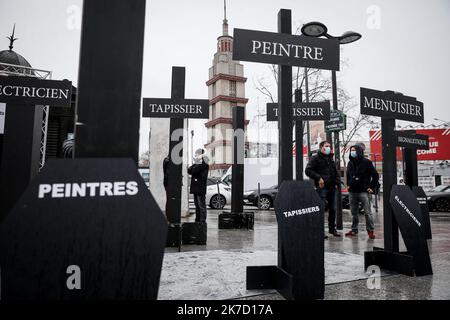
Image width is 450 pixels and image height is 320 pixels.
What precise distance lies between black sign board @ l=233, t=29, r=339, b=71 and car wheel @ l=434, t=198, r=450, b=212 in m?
15.6

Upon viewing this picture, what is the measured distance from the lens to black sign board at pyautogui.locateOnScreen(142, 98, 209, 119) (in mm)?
4871

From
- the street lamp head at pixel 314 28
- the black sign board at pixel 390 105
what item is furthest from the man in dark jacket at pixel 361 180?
the street lamp head at pixel 314 28

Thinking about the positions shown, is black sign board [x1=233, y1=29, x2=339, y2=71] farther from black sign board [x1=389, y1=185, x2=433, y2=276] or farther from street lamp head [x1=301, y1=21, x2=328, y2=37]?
street lamp head [x1=301, y1=21, x2=328, y2=37]

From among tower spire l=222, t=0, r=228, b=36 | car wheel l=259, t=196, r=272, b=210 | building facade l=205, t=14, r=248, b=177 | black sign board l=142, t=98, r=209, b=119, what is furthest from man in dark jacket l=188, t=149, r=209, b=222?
tower spire l=222, t=0, r=228, b=36

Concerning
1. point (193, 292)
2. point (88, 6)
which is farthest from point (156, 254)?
point (193, 292)

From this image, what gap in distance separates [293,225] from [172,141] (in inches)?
115

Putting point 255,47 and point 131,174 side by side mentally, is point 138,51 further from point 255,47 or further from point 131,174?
point 255,47

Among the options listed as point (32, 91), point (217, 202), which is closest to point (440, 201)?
point (217, 202)

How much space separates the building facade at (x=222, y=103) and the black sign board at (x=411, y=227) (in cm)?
5041

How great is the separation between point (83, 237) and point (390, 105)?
373cm

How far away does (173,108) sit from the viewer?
195 inches

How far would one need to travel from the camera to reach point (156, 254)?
1317 mm

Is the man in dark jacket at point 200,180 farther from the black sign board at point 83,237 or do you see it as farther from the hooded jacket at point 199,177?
the black sign board at point 83,237

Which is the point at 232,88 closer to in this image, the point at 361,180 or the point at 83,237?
the point at 361,180
